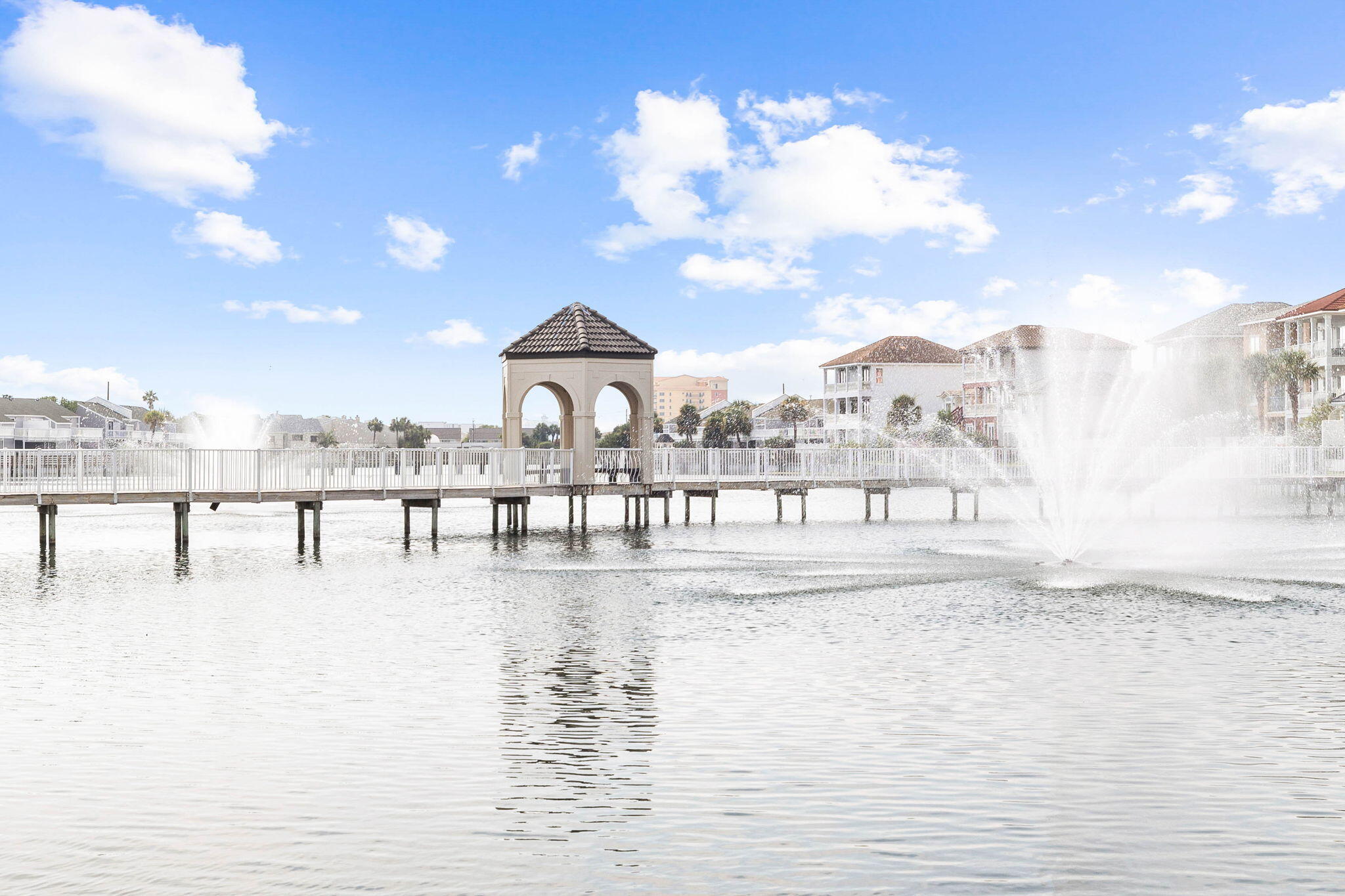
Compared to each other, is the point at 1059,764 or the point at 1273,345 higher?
the point at 1273,345

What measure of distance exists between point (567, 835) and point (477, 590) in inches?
680

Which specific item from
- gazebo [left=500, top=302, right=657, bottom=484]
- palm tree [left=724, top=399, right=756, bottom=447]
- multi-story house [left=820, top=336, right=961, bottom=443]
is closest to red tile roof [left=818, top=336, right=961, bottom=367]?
multi-story house [left=820, top=336, right=961, bottom=443]

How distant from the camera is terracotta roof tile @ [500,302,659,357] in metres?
42.2

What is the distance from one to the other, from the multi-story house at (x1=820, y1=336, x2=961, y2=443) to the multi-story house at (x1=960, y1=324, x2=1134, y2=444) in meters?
4.18

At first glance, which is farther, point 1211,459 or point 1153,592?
point 1211,459

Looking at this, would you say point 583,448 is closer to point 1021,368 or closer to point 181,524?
point 181,524

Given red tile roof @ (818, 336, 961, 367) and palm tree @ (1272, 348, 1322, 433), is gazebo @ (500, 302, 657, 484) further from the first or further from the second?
red tile roof @ (818, 336, 961, 367)

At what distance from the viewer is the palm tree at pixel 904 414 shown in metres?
107

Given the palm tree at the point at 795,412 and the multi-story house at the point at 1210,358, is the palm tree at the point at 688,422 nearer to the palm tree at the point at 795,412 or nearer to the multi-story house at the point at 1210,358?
the palm tree at the point at 795,412

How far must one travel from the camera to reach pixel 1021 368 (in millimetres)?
104688

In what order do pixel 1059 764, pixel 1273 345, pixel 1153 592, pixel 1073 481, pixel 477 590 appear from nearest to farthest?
pixel 1059 764 → pixel 1153 592 → pixel 477 590 → pixel 1073 481 → pixel 1273 345

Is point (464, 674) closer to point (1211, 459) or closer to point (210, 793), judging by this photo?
point (210, 793)

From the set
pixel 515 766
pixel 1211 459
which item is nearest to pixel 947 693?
pixel 515 766

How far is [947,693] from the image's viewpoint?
15195 mm
